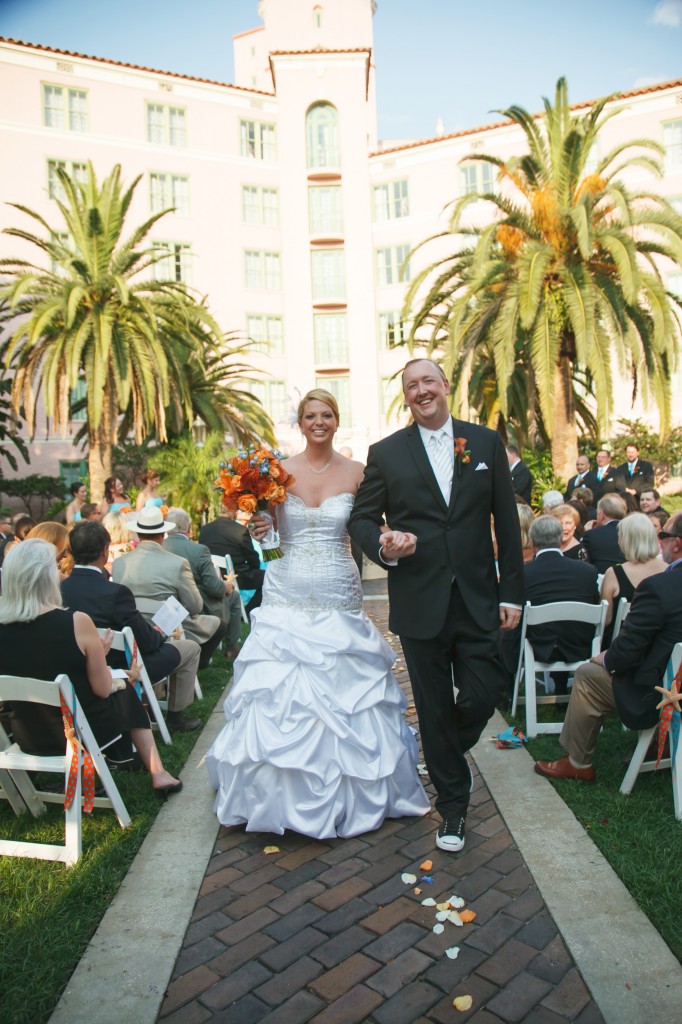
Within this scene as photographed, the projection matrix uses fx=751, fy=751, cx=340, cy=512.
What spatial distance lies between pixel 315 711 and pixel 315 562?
2.95ft

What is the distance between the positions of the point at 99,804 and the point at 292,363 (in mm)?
26493

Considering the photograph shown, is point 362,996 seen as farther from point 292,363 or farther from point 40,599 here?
point 292,363

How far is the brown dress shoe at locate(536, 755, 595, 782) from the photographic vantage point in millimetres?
4316

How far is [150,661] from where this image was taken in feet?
17.1

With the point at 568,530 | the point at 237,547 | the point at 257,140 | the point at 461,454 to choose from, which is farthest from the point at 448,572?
the point at 257,140

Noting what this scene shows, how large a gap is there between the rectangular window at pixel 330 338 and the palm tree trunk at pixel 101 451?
47.0ft

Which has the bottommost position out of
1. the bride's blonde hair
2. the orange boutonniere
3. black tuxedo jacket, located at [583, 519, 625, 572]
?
black tuxedo jacket, located at [583, 519, 625, 572]

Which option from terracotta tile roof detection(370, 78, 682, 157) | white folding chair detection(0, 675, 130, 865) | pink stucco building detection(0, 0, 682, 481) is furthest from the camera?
pink stucco building detection(0, 0, 682, 481)

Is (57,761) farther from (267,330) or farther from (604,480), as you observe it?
(267,330)

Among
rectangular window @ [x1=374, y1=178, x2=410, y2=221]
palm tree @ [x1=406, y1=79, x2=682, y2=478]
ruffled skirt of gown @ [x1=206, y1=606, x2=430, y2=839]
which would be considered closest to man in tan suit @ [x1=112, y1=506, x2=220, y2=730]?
ruffled skirt of gown @ [x1=206, y1=606, x2=430, y2=839]

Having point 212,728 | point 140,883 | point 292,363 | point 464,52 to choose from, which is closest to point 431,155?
point 292,363

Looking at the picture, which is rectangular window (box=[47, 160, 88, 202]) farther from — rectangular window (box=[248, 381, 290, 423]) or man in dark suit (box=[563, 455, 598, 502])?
man in dark suit (box=[563, 455, 598, 502])

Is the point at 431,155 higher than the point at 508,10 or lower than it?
higher

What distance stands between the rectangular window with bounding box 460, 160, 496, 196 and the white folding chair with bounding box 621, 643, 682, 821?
91.8 feet
